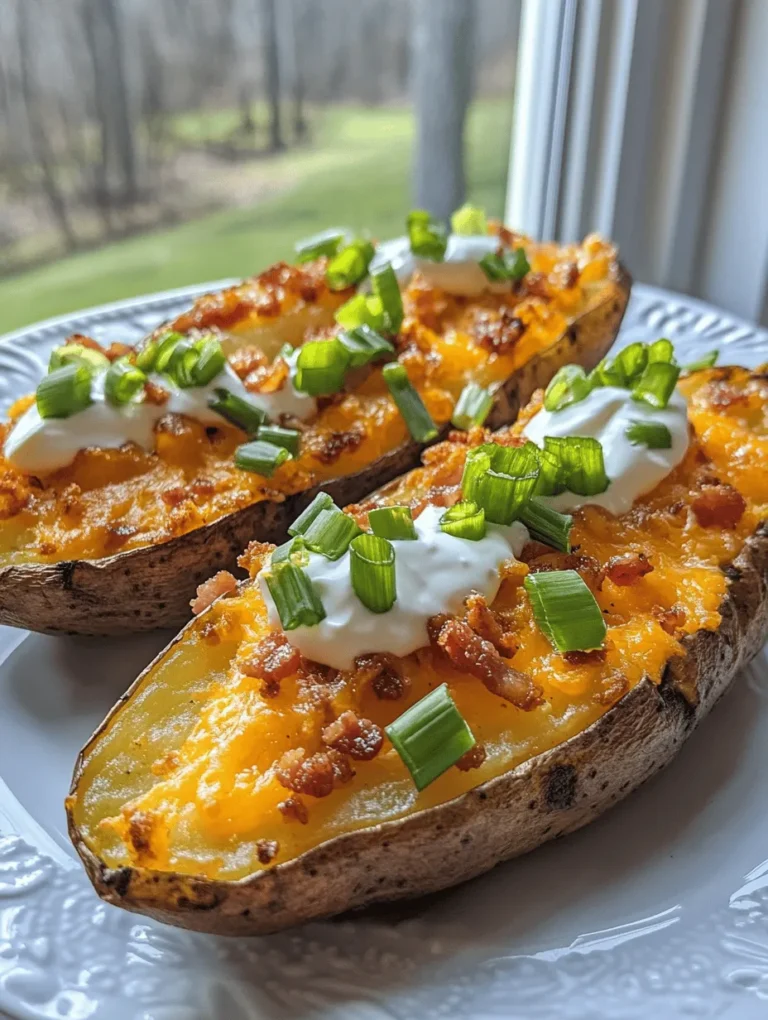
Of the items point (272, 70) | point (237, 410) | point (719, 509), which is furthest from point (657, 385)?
point (272, 70)

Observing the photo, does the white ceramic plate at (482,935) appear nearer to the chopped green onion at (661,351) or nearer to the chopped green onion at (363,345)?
the chopped green onion at (661,351)

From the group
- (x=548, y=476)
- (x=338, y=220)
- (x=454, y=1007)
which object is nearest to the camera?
(x=454, y=1007)

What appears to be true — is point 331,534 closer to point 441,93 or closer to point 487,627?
point 487,627

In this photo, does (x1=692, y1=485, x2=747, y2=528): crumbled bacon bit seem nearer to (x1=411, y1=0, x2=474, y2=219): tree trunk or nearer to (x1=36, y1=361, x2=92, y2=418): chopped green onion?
(x1=36, y1=361, x2=92, y2=418): chopped green onion

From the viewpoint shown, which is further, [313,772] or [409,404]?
[409,404]

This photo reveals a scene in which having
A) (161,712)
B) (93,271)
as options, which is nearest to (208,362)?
(161,712)

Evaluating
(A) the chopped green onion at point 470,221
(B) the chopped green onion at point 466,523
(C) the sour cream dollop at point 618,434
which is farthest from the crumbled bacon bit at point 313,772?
(A) the chopped green onion at point 470,221

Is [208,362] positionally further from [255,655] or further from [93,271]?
[93,271]

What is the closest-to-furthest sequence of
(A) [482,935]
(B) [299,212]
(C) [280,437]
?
(A) [482,935] < (C) [280,437] < (B) [299,212]
